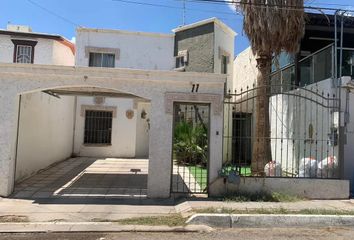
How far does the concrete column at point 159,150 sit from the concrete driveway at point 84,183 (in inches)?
22.3

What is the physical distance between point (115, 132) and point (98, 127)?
1.05 metres

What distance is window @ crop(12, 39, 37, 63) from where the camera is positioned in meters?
19.3

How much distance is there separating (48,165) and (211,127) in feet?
27.6

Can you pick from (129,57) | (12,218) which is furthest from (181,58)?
(12,218)

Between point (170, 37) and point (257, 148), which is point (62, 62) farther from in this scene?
point (257, 148)

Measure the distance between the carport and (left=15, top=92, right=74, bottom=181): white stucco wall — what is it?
167 cm

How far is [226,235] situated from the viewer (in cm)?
702

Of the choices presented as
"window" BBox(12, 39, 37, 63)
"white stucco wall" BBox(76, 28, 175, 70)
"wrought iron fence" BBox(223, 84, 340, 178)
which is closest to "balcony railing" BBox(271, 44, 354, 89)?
"wrought iron fence" BBox(223, 84, 340, 178)

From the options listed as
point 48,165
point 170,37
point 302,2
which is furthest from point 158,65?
point 302,2

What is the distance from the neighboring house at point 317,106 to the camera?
35.8 feet

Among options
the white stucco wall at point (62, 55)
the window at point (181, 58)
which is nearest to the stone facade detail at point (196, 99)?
the window at point (181, 58)

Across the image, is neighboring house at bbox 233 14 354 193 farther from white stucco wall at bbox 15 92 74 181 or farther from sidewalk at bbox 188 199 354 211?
white stucco wall at bbox 15 92 74 181

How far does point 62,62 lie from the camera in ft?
68.2

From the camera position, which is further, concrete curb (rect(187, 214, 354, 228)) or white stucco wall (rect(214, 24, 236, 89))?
Result: white stucco wall (rect(214, 24, 236, 89))
